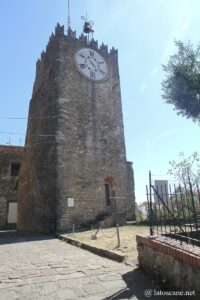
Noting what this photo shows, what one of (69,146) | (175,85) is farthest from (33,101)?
(175,85)

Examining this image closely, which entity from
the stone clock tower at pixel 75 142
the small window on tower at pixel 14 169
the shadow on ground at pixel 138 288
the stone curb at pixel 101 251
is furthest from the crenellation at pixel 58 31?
the shadow on ground at pixel 138 288

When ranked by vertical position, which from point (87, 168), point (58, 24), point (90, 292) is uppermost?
point (58, 24)

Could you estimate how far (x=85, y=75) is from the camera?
16891 millimetres

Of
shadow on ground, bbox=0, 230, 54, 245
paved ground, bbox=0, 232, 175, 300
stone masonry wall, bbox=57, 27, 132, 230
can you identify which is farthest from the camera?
stone masonry wall, bbox=57, 27, 132, 230

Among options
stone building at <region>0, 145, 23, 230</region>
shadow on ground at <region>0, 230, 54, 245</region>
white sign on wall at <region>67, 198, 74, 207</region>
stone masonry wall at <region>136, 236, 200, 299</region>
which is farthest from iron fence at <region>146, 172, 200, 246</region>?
stone building at <region>0, 145, 23, 230</region>

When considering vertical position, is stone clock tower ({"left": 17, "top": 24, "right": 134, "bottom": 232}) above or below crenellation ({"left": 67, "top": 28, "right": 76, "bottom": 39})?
below

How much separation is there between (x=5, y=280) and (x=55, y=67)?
44.9ft

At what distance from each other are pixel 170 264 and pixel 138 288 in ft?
1.93

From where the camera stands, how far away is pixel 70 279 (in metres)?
4.62

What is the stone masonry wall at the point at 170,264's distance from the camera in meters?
3.48

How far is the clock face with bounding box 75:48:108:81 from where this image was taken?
1703 cm

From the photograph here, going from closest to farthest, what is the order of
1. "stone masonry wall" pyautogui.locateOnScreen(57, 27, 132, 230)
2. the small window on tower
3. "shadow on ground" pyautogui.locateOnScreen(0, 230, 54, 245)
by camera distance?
"shadow on ground" pyautogui.locateOnScreen(0, 230, 54, 245), "stone masonry wall" pyautogui.locateOnScreen(57, 27, 132, 230), the small window on tower

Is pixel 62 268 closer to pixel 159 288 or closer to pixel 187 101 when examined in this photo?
pixel 159 288

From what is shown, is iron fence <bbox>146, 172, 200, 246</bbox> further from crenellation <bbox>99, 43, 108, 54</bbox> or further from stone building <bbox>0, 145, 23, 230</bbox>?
stone building <bbox>0, 145, 23, 230</bbox>
